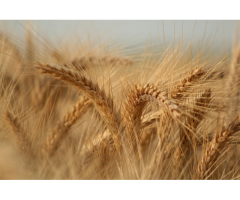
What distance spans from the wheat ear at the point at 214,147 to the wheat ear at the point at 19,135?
1.65 ft

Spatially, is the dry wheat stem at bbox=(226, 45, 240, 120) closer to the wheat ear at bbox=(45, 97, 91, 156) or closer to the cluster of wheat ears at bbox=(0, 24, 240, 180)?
the cluster of wheat ears at bbox=(0, 24, 240, 180)

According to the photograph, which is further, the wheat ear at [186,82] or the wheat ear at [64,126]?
the wheat ear at [64,126]

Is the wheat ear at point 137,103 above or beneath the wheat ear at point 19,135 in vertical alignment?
above

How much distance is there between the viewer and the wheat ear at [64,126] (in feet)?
2.10

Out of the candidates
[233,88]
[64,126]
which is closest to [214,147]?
[233,88]

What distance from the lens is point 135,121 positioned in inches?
20.3

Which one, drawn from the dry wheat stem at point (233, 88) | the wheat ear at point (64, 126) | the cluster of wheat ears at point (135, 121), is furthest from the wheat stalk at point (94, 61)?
the dry wheat stem at point (233, 88)

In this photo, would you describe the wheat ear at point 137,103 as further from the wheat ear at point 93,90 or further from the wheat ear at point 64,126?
the wheat ear at point 64,126

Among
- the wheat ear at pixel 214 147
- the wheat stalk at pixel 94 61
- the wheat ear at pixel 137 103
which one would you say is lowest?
the wheat ear at pixel 214 147

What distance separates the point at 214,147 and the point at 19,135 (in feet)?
1.86

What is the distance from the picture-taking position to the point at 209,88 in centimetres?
54

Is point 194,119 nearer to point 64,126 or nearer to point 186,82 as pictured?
point 186,82
